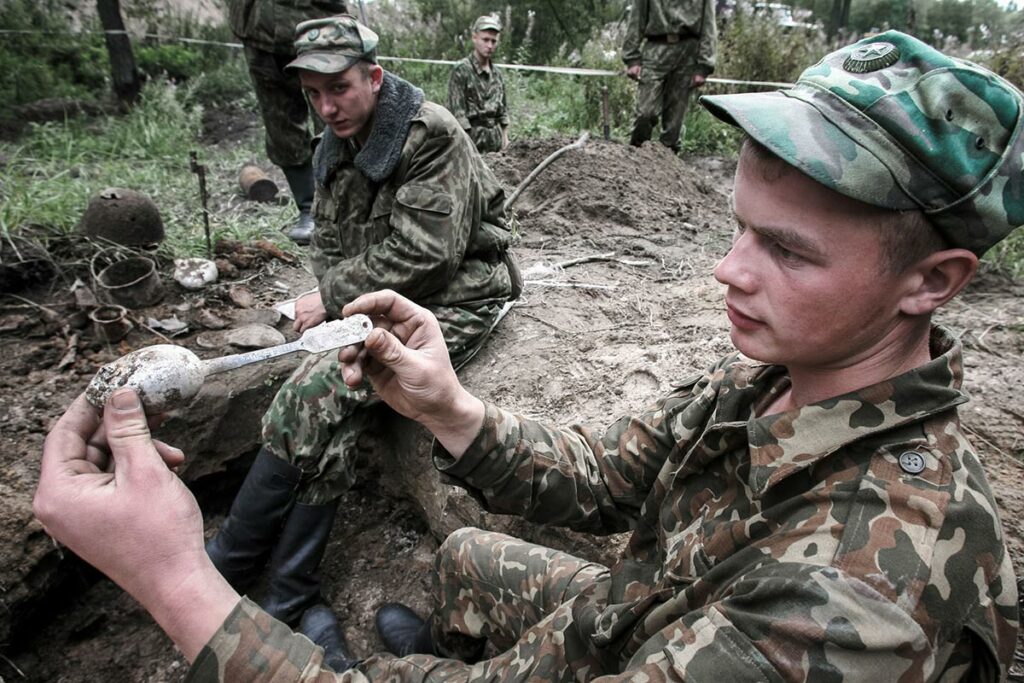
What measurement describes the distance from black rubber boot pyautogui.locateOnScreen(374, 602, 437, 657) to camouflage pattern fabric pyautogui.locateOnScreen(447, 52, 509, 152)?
614 centimetres

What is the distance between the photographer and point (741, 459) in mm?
1181

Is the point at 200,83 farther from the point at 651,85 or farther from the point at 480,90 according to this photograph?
the point at 651,85

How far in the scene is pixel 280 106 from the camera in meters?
4.54

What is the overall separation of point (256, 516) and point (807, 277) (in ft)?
7.23

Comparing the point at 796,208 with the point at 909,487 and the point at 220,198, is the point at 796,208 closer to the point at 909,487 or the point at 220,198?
the point at 909,487

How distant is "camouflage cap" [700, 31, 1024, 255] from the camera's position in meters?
0.87

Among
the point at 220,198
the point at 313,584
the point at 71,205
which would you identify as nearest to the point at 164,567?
the point at 313,584

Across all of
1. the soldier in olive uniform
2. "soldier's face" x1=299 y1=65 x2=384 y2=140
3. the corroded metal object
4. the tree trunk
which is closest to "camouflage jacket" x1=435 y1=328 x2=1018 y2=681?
"soldier's face" x1=299 y1=65 x2=384 y2=140

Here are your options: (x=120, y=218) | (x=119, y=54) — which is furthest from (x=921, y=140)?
(x=119, y=54)

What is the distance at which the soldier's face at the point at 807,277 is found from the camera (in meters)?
0.92

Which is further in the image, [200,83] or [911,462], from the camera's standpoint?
[200,83]

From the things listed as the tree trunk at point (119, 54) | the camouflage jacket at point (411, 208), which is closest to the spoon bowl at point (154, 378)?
the camouflage jacket at point (411, 208)

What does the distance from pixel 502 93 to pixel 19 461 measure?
6471 mm

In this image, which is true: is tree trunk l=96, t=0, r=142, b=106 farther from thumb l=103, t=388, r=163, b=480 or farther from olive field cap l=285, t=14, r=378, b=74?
thumb l=103, t=388, r=163, b=480
